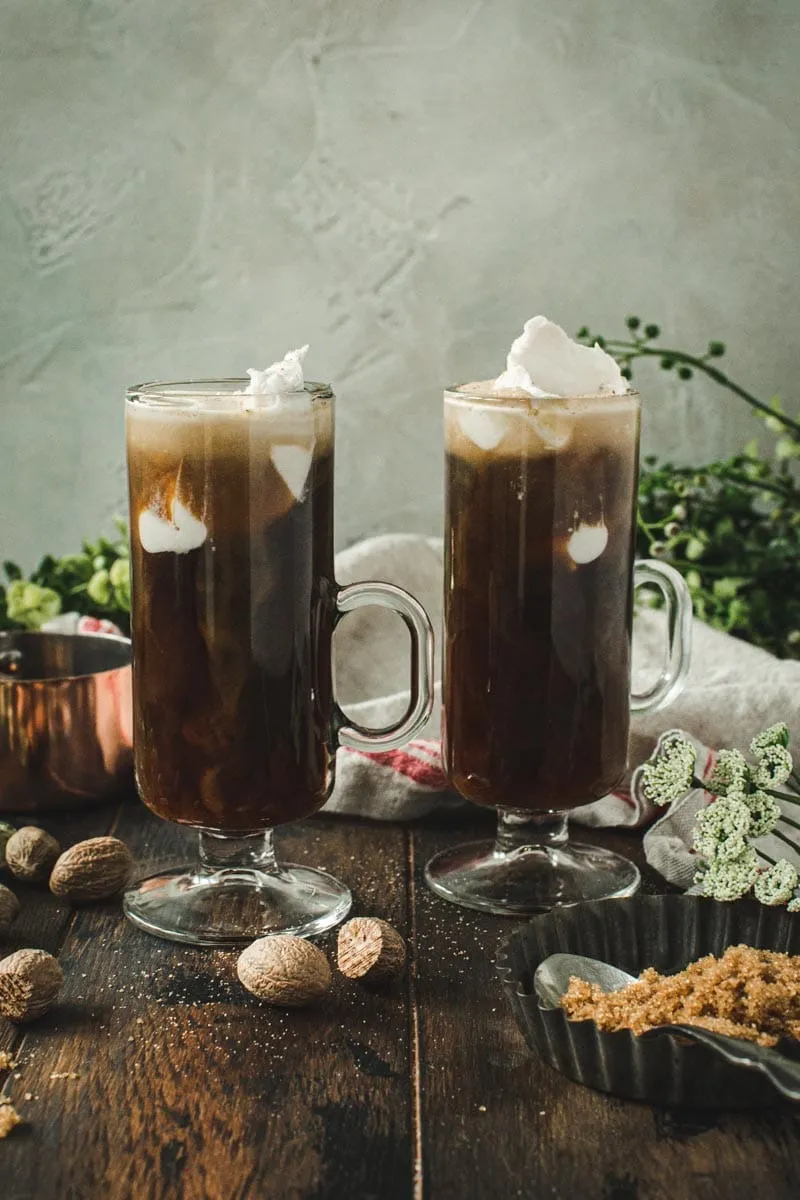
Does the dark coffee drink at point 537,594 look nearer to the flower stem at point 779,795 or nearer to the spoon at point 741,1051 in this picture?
the flower stem at point 779,795

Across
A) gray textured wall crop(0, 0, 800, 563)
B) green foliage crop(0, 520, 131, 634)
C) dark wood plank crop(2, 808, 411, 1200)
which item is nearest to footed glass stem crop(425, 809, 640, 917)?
dark wood plank crop(2, 808, 411, 1200)

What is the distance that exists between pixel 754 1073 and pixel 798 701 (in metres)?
0.71

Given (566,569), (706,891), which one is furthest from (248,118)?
(706,891)

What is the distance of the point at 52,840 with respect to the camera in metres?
1.41

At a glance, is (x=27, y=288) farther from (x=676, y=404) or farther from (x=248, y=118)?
(x=676, y=404)

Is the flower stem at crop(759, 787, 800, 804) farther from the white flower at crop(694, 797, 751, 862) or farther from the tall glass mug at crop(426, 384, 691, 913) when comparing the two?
the tall glass mug at crop(426, 384, 691, 913)

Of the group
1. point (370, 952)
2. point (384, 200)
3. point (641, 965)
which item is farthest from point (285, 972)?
point (384, 200)

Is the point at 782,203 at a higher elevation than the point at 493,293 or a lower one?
higher

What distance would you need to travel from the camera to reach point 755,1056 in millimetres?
935

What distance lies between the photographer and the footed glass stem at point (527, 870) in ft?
4.43

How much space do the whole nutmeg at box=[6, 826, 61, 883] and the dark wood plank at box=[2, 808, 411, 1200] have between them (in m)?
0.11

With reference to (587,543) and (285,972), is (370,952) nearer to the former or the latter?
(285,972)

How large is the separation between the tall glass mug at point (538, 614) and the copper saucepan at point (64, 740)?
0.42 meters

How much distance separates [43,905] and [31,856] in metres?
0.06
